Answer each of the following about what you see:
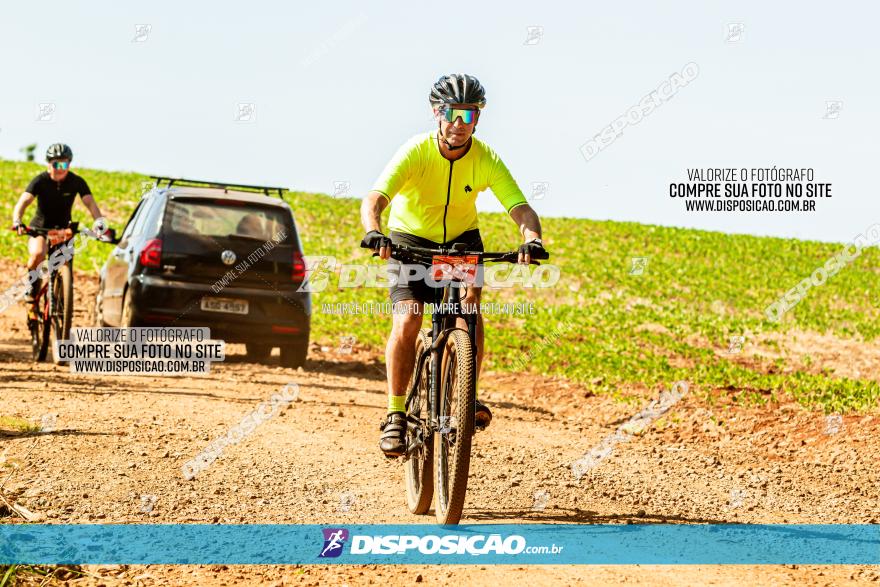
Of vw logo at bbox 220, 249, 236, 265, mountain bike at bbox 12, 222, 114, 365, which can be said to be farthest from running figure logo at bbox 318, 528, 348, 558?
mountain bike at bbox 12, 222, 114, 365

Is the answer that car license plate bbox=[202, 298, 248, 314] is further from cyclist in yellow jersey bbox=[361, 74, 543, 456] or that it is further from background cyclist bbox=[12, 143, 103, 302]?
cyclist in yellow jersey bbox=[361, 74, 543, 456]

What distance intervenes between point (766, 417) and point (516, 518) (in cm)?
693

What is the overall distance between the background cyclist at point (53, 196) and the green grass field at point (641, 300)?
7.29 metres

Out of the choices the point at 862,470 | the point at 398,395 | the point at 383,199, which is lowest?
the point at 862,470

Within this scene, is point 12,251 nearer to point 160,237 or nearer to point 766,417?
point 160,237

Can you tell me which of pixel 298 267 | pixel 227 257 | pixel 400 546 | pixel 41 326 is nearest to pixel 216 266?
pixel 227 257

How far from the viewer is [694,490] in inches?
319

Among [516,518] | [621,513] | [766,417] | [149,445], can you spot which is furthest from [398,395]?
[766,417]

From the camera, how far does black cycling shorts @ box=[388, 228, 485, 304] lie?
649 cm

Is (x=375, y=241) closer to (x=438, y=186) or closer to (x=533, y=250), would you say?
(x=438, y=186)

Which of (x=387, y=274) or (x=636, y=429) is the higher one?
(x=387, y=274)

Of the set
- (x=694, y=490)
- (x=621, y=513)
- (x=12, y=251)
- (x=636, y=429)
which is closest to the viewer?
(x=621, y=513)

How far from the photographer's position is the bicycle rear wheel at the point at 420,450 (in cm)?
648

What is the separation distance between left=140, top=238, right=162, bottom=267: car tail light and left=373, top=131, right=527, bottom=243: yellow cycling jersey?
21.7 feet
